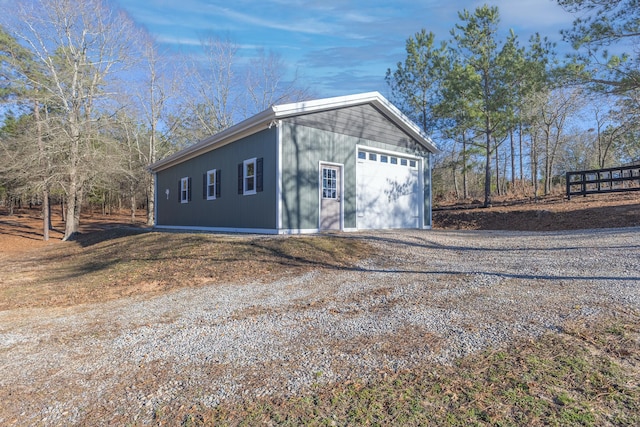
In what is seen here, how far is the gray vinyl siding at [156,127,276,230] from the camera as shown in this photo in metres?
10.8

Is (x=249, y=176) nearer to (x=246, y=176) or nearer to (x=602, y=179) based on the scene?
(x=246, y=176)

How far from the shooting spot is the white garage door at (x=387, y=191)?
1238 cm

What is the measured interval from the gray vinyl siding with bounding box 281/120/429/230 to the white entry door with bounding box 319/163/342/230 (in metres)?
0.18

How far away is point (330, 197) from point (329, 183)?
16.8 inches

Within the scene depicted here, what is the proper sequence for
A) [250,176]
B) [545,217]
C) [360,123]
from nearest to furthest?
[250,176], [360,123], [545,217]

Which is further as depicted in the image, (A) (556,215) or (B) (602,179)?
(B) (602,179)

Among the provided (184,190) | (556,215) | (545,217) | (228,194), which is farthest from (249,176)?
(556,215)

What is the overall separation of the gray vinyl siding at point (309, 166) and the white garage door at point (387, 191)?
0.43 m

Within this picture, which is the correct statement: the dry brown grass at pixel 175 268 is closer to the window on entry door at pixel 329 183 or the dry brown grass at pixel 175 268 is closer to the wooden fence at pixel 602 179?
the window on entry door at pixel 329 183

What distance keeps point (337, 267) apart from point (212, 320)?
3.00 metres

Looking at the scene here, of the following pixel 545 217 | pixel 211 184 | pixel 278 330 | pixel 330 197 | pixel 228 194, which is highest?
pixel 211 184

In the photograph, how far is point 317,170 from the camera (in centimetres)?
1117

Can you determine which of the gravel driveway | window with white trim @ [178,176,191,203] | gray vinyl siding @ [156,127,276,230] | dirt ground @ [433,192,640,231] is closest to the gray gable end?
gray vinyl siding @ [156,127,276,230]

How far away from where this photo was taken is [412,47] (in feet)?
72.9
